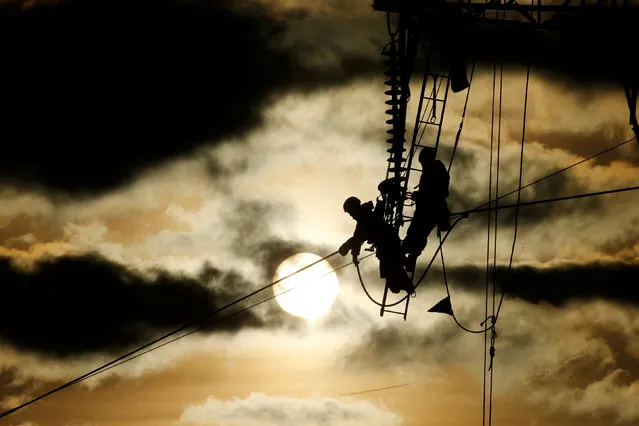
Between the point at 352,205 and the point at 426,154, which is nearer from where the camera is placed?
the point at 426,154

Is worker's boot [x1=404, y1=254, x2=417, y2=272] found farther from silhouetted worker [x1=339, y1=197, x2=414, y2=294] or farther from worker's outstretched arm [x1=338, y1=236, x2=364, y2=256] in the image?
worker's outstretched arm [x1=338, y1=236, x2=364, y2=256]

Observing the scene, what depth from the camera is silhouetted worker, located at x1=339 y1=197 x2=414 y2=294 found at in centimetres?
1803

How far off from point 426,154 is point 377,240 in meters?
2.36

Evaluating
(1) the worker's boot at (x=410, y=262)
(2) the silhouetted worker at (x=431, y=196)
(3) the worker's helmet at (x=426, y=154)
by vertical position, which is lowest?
(1) the worker's boot at (x=410, y=262)

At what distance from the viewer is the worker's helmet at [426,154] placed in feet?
55.3

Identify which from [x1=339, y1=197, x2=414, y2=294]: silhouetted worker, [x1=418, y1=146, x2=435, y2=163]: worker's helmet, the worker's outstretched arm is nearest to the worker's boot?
[x1=339, y1=197, x2=414, y2=294]: silhouetted worker

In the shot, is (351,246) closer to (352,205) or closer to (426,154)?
(352,205)

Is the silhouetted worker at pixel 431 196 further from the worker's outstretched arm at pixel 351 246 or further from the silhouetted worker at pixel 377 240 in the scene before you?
the worker's outstretched arm at pixel 351 246

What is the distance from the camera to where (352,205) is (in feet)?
59.2

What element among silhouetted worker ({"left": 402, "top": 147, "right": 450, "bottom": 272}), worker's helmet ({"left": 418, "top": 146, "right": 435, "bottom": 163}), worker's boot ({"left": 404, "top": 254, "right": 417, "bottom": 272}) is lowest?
worker's boot ({"left": 404, "top": 254, "right": 417, "bottom": 272})

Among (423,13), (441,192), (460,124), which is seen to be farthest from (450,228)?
(423,13)

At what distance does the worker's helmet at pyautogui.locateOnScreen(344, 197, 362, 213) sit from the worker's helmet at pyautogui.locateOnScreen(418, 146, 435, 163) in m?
1.87

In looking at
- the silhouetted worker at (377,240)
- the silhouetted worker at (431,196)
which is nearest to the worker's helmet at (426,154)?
the silhouetted worker at (431,196)

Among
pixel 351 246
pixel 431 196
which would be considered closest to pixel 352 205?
pixel 351 246
